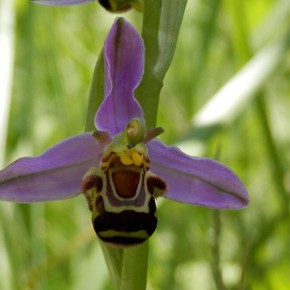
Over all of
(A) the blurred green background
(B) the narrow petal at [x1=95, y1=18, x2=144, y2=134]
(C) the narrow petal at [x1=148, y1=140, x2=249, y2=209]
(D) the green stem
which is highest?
(B) the narrow petal at [x1=95, y1=18, x2=144, y2=134]

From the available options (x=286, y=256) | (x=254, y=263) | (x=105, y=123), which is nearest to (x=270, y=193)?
(x=286, y=256)

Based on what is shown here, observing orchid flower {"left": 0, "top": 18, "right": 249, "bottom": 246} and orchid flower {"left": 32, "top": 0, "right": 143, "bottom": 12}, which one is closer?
orchid flower {"left": 0, "top": 18, "right": 249, "bottom": 246}

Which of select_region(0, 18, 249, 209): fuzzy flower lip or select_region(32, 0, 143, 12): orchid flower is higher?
select_region(32, 0, 143, 12): orchid flower

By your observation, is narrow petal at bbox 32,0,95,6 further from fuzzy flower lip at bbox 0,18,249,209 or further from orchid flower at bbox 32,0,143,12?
fuzzy flower lip at bbox 0,18,249,209

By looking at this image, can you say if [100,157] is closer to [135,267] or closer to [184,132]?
[135,267]

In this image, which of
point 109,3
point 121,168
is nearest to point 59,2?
point 109,3

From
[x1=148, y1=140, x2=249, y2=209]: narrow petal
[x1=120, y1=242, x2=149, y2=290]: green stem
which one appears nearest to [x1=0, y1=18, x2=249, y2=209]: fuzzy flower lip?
[x1=148, y1=140, x2=249, y2=209]: narrow petal
